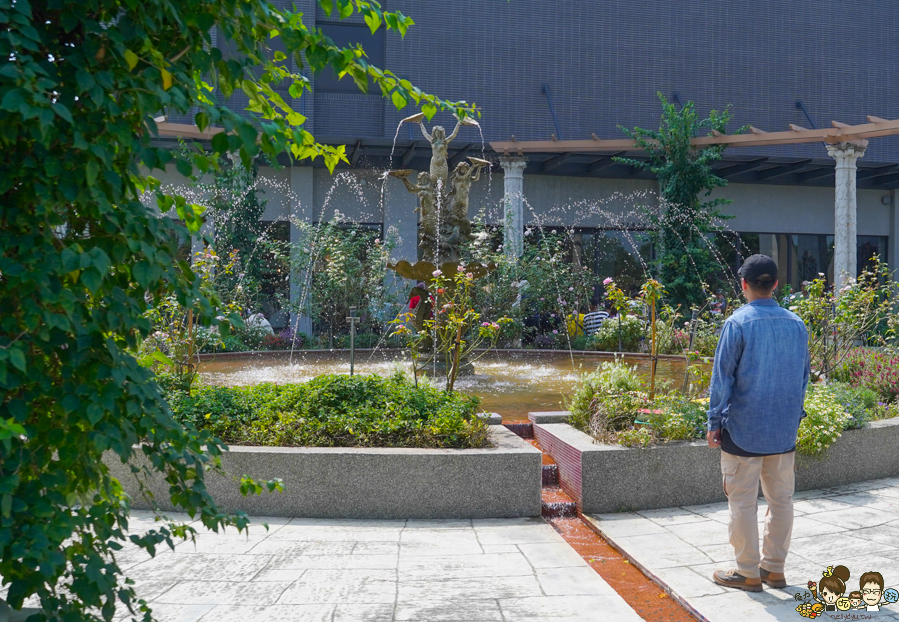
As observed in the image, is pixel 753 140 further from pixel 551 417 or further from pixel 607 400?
pixel 607 400

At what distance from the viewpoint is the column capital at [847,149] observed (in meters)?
16.9

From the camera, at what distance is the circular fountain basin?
8.89 meters

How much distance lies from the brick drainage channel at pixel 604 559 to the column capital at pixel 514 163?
11490mm

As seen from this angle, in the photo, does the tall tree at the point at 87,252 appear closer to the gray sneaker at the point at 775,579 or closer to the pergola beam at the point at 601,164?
the gray sneaker at the point at 775,579

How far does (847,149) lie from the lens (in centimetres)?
1694

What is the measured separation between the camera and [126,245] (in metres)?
1.98

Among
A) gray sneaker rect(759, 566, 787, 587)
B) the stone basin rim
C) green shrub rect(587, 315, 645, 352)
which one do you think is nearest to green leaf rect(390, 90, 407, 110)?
gray sneaker rect(759, 566, 787, 587)

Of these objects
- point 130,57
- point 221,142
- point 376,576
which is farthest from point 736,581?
point 130,57

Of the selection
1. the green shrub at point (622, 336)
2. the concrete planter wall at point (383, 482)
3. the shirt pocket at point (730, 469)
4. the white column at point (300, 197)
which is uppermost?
the white column at point (300, 197)

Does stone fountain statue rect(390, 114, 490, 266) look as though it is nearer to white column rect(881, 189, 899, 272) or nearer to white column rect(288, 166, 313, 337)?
white column rect(288, 166, 313, 337)

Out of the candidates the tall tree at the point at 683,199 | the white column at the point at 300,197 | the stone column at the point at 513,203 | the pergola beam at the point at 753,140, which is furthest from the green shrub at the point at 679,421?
the white column at the point at 300,197

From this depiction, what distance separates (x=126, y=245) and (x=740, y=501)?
3250mm

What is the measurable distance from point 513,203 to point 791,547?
42.5 ft

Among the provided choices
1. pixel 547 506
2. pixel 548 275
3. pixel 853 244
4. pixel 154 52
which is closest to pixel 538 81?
pixel 548 275
